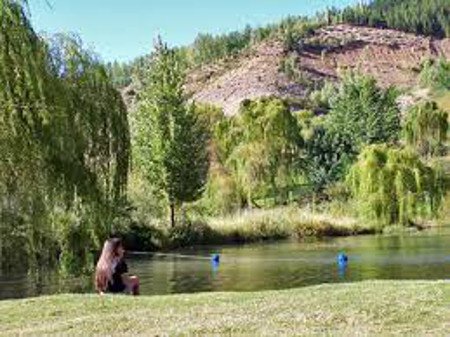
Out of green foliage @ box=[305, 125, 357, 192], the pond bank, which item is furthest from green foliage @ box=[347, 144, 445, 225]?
green foliage @ box=[305, 125, 357, 192]

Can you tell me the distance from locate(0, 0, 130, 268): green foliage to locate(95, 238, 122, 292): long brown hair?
1.85m

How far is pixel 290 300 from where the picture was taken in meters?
13.8

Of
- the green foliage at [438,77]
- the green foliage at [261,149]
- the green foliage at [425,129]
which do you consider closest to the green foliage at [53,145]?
the green foliage at [261,149]

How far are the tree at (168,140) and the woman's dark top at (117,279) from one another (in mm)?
32845

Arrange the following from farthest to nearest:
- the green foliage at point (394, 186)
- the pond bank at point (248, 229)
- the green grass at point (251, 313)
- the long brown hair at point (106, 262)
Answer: the green foliage at point (394, 186) → the pond bank at point (248, 229) → the long brown hair at point (106, 262) → the green grass at point (251, 313)

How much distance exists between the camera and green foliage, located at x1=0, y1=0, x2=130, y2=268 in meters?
16.1

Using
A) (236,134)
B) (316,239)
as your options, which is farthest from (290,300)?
(236,134)

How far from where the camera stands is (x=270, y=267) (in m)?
33.3

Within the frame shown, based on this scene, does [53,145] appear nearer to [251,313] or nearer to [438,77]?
[251,313]

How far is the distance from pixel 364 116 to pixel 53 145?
255ft

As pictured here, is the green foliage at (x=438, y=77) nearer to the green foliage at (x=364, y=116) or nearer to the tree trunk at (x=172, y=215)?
the green foliage at (x=364, y=116)

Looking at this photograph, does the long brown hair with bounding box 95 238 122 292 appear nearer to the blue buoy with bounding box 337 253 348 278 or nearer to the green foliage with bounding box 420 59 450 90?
the blue buoy with bounding box 337 253 348 278

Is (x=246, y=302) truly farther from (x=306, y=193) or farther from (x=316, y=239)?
(x=306, y=193)

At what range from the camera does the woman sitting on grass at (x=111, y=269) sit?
634 inches
